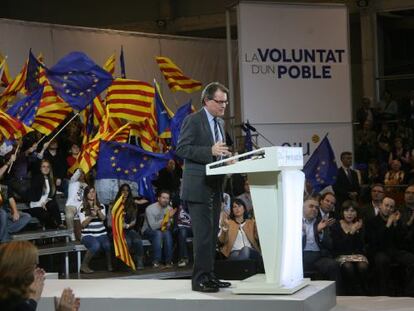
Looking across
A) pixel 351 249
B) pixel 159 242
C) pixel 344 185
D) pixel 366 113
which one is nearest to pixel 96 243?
pixel 159 242

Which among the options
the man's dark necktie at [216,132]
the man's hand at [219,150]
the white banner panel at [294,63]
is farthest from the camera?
the white banner panel at [294,63]

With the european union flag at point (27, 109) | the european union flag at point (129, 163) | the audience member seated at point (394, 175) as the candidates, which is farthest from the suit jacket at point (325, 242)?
the audience member seated at point (394, 175)

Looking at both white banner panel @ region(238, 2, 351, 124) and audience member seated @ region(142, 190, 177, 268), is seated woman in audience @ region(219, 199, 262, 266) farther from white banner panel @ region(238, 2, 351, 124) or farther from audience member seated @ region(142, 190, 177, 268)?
white banner panel @ region(238, 2, 351, 124)

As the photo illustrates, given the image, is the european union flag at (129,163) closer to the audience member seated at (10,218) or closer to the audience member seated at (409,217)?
the audience member seated at (10,218)

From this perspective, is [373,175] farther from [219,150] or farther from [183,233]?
[219,150]

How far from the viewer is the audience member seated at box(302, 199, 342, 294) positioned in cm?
890

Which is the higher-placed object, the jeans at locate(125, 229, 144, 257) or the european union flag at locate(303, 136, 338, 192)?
the european union flag at locate(303, 136, 338, 192)

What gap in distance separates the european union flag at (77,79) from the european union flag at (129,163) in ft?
3.37

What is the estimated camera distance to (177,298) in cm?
567

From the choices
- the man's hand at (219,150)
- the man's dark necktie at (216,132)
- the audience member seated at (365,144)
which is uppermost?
the audience member seated at (365,144)

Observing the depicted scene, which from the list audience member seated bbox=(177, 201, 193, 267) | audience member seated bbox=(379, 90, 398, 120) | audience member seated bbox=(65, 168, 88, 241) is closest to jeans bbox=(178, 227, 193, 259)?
audience member seated bbox=(177, 201, 193, 267)

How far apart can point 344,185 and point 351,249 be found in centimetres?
316

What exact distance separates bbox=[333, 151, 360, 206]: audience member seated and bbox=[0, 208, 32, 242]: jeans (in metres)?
4.38

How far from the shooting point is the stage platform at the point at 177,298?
5.46 m
